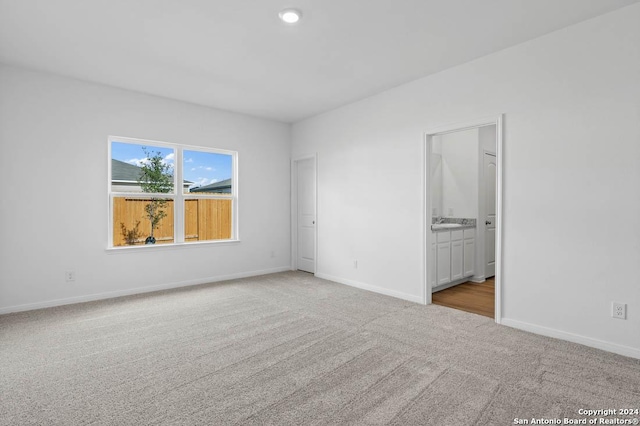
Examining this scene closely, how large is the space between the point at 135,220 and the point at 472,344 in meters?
4.37

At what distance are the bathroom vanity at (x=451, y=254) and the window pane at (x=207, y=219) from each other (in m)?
3.24

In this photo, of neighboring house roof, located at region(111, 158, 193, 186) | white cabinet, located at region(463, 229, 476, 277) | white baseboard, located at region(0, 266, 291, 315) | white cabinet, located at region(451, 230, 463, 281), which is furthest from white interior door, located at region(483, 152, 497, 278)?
neighboring house roof, located at region(111, 158, 193, 186)

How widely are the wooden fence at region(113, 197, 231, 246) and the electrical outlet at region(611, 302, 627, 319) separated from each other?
481cm

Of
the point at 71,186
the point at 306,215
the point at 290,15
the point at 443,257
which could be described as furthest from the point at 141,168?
the point at 443,257

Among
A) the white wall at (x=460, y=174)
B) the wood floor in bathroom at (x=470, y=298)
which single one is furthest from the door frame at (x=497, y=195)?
the white wall at (x=460, y=174)

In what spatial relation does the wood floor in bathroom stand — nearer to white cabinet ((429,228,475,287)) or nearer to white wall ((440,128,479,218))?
white cabinet ((429,228,475,287))

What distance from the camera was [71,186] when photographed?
4.00 metres

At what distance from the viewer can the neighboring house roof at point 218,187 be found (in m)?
5.26

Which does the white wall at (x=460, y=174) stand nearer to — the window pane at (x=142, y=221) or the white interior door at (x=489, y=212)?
the white interior door at (x=489, y=212)

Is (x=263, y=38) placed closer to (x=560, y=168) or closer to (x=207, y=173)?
(x=207, y=173)

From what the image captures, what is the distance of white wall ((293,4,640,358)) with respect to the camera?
2.58 metres

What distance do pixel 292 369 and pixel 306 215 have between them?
3.69 m

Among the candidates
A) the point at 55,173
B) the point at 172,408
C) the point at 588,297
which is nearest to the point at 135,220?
the point at 55,173

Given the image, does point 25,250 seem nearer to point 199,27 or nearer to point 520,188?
point 199,27
